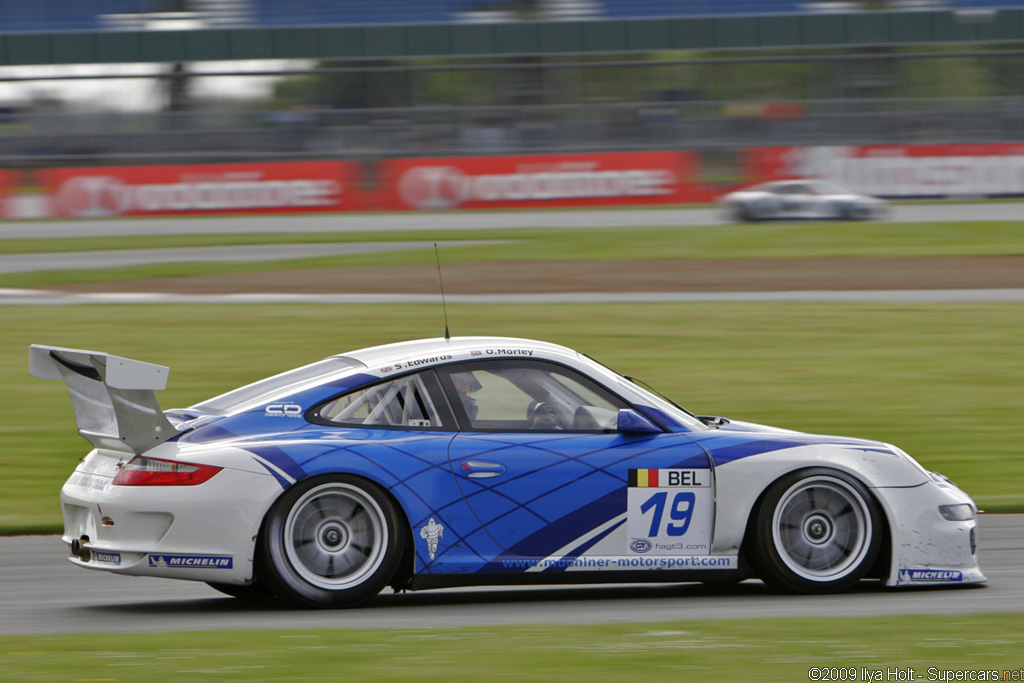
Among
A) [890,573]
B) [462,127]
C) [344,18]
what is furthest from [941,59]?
[890,573]

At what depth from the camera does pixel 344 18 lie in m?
38.7

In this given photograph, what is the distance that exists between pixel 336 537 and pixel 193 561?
58 centimetres

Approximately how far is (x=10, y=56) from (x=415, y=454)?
35.0 meters

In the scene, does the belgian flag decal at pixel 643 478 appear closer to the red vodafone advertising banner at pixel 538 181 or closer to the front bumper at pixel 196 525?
the front bumper at pixel 196 525

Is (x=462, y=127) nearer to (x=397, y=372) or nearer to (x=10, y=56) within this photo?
(x=10, y=56)

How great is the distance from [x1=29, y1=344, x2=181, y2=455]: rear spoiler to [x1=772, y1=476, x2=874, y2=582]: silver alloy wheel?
2.66 m

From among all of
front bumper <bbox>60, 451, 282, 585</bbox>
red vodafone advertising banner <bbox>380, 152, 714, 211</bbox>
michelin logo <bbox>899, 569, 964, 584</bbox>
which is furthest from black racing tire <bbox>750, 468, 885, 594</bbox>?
red vodafone advertising banner <bbox>380, 152, 714, 211</bbox>

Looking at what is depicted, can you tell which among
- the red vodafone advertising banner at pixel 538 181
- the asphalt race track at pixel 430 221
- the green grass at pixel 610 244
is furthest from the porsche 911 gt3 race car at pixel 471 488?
the red vodafone advertising banner at pixel 538 181

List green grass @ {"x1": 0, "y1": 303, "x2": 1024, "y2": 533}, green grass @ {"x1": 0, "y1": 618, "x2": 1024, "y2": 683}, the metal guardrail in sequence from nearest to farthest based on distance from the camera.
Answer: green grass @ {"x1": 0, "y1": 618, "x2": 1024, "y2": 683} → green grass @ {"x1": 0, "y1": 303, "x2": 1024, "y2": 533} → the metal guardrail

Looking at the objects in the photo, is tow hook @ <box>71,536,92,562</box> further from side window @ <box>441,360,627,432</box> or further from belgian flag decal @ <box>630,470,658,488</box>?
Answer: belgian flag decal @ <box>630,470,658,488</box>

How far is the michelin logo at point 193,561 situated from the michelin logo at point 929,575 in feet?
9.42

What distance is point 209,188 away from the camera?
109ft

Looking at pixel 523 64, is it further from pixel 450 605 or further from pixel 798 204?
pixel 450 605

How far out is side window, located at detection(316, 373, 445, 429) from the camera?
5.81 meters
